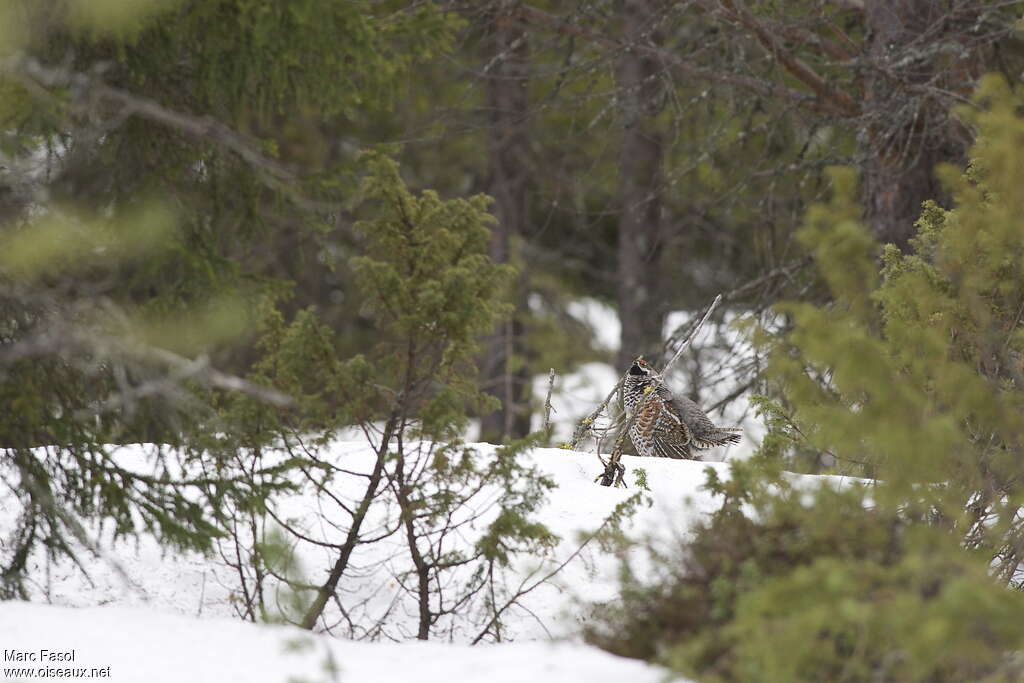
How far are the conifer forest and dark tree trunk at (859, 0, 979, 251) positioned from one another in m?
0.03

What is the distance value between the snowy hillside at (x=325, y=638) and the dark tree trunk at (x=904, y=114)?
277 centimetres

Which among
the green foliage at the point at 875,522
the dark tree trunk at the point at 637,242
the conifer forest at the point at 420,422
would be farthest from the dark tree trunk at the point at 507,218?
the green foliage at the point at 875,522

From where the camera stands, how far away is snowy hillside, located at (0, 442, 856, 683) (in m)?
3.96

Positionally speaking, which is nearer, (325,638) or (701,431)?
(325,638)

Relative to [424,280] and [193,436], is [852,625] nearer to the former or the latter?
[424,280]

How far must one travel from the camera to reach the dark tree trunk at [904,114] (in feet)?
23.8

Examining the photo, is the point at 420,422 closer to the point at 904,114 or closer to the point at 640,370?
the point at 640,370

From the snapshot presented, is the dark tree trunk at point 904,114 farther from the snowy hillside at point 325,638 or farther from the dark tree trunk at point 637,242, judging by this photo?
the dark tree trunk at point 637,242

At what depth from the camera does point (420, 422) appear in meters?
5.16

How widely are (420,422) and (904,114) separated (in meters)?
4.18

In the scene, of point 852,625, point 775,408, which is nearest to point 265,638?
point 852,625

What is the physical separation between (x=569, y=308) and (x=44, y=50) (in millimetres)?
11405

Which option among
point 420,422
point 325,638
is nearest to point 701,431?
point 420,422

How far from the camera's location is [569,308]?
16.3 meters
